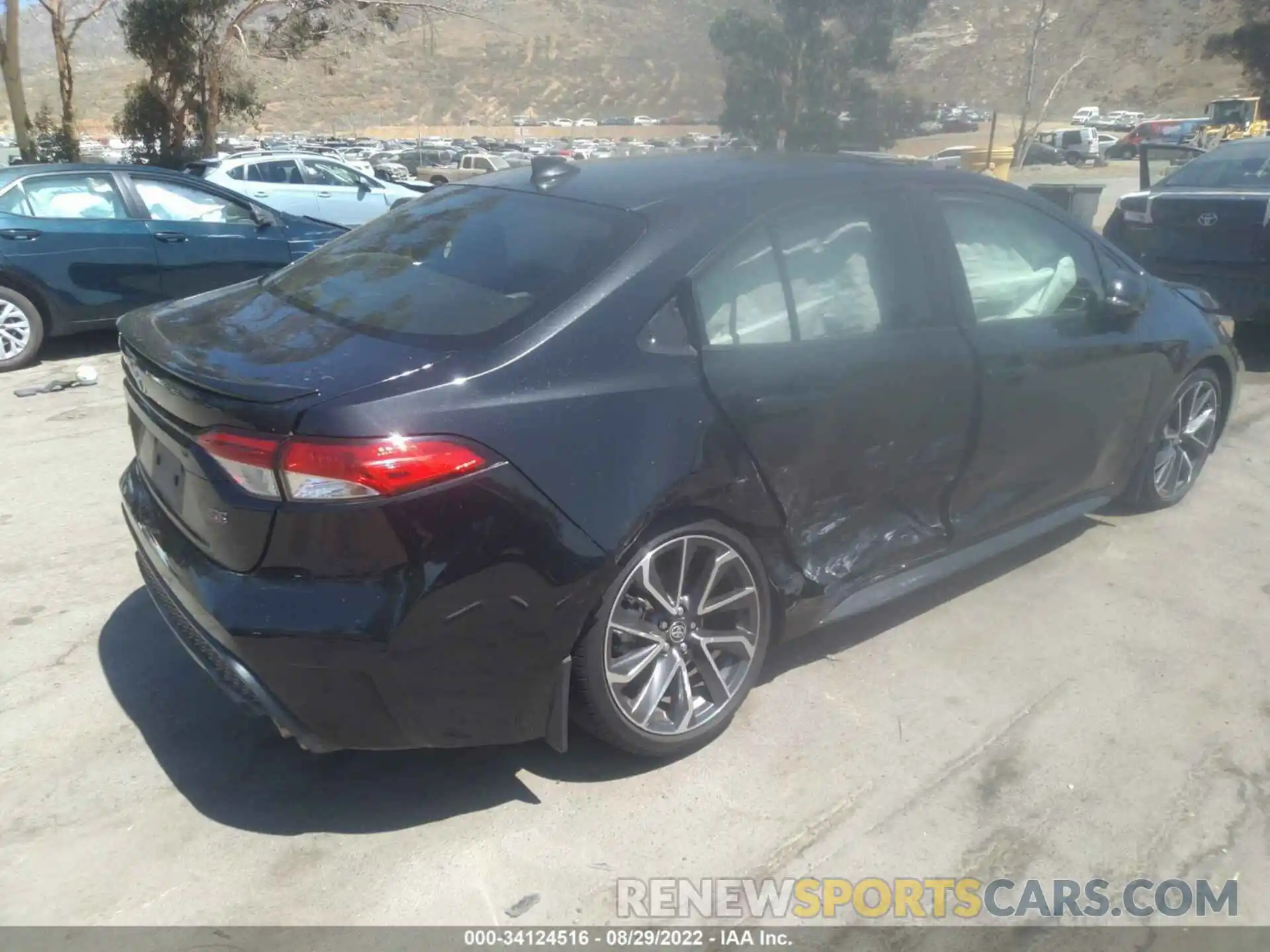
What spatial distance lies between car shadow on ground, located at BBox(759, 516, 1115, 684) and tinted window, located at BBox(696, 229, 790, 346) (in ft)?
3.64

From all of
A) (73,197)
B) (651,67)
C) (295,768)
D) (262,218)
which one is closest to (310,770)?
(295,768)

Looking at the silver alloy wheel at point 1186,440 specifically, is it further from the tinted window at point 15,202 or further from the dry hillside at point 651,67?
the dry hillside at point 651,67

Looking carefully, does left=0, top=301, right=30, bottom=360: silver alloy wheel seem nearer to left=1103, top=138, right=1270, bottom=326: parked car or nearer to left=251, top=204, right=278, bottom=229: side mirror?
left=251, top=204, right=278, bottom=229: side mirror

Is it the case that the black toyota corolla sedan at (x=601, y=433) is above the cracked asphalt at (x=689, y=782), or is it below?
above

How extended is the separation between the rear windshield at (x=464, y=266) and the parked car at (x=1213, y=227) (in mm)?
6150

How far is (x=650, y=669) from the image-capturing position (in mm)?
3150

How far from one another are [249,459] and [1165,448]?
4.17 m

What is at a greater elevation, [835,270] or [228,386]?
[835,270]

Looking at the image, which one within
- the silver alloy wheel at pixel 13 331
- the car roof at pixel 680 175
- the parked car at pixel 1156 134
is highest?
the car roof at pixel 680 175

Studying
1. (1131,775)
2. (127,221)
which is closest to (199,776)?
(1131,775)

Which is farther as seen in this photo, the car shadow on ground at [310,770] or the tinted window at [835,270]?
the tinted window at [835,270]

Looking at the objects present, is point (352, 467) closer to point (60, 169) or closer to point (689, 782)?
point (689, 782)

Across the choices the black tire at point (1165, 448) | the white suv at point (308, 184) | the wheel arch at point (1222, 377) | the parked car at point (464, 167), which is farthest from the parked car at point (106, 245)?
the parked car at point (464, 167)

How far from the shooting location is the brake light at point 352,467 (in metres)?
2.54
